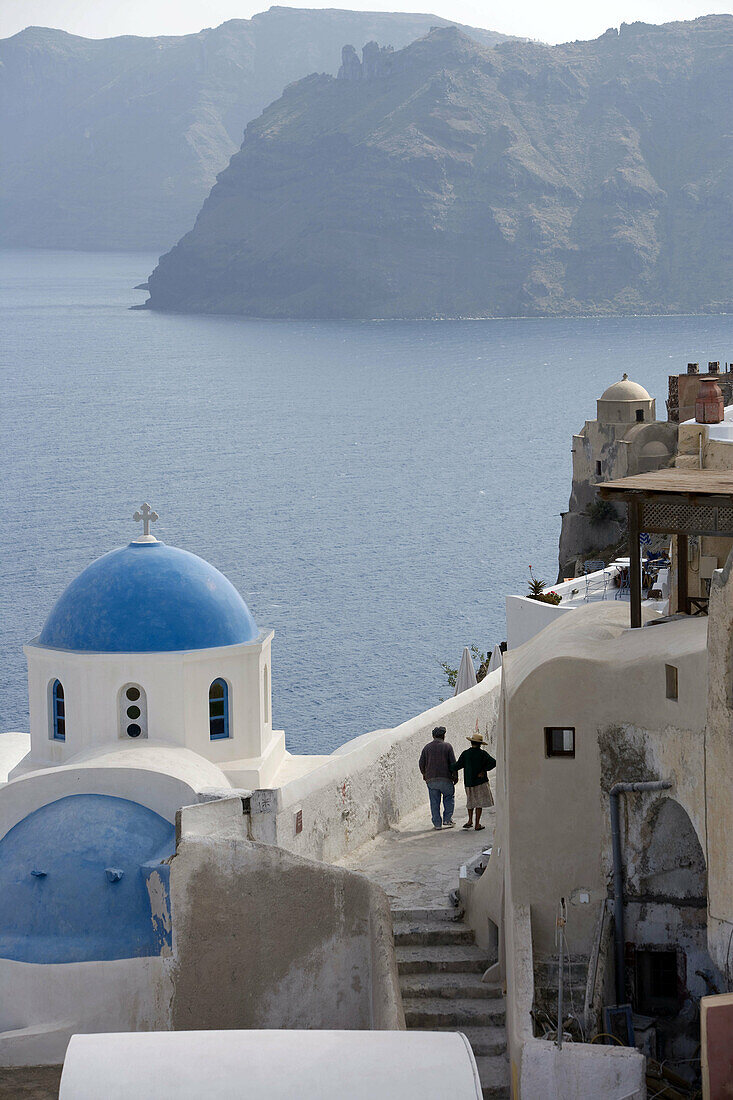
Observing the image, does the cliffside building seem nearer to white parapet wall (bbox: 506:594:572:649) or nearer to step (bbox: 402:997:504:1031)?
white parapet wall (bbox: 506:594:572:649)

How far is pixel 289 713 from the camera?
51438 millimetres

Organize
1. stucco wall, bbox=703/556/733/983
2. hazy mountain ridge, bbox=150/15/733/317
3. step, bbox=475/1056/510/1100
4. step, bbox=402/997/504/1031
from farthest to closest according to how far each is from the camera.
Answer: hazy mountain ridge, bbox=150/15/733/317
step, bbox=402/997/504/1031
step, bbox=475/1056/510/1100
stucco wall, bbox=703/556/733/983

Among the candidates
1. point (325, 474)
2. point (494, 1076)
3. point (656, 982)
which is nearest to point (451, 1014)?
point (494, 1076)

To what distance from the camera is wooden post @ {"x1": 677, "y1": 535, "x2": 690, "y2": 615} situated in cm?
1516

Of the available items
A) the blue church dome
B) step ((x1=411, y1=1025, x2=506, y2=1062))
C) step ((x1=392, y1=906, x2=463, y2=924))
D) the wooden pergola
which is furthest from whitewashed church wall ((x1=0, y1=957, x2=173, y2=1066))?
the wooden pergola

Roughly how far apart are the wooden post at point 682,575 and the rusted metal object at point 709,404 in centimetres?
446

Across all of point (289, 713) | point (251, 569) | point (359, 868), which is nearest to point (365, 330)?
point (251, 569)

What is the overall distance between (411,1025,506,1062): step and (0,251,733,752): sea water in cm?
3273

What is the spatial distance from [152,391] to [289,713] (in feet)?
269

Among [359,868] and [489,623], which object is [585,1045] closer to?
[359,868]

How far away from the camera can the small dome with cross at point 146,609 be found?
18.8 m

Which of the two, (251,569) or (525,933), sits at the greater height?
(525,933)

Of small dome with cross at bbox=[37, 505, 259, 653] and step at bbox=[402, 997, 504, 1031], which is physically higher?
small dome with cross at bbox=[37, 505, 259, 653]

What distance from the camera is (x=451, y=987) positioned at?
1509 centimetres
